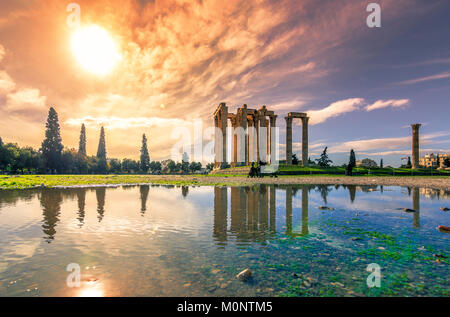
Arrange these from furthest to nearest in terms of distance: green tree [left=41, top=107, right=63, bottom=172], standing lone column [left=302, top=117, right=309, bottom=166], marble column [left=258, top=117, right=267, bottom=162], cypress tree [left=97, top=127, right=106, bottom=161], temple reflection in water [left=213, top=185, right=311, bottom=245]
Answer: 1. cypress tree [left=97, top=127, right=106, bottom=161]
2. green tree [left=41, top=107, right=63, bottom=172]
3. standing lone column [left=302, top=117, right=309, bottom=166]
4. marble column [left=258, top=117, right=267, bottom=162]
5. temple reflection in water [left=213, top=185, right=311, bottom=245]

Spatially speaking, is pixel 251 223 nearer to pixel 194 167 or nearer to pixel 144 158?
pixel 194 167

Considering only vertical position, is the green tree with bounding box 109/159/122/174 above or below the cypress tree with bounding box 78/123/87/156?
below

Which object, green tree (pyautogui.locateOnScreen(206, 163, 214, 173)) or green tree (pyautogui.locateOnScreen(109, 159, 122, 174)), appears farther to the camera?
green tree (pyautogui.locateOnScreen(109, 159, 122, 174))

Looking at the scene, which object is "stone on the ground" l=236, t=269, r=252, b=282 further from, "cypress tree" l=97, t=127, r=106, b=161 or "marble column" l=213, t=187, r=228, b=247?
"cypress tree" l=97, t=127, r=106, b=161

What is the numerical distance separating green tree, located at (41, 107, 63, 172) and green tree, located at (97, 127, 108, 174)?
2171 cm

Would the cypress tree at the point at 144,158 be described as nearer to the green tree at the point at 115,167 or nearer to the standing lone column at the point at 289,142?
the green tree at the point at 115,167

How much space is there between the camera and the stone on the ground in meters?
4.11

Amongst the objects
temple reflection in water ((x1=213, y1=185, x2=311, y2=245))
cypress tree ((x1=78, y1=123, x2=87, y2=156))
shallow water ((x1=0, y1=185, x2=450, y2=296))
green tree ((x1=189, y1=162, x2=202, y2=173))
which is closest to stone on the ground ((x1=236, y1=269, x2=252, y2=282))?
shallow water ((x1=0, y1=185, x2=450, y2=296))

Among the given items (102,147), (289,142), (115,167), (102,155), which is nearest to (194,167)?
(115,167)

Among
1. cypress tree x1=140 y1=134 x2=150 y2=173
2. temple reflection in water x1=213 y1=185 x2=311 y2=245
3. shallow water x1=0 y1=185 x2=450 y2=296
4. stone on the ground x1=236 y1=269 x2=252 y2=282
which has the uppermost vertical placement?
cypress tree x1=140 y1=134 x2=150 y2=173

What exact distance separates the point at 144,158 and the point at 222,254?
115m

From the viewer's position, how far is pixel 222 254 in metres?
5.38
